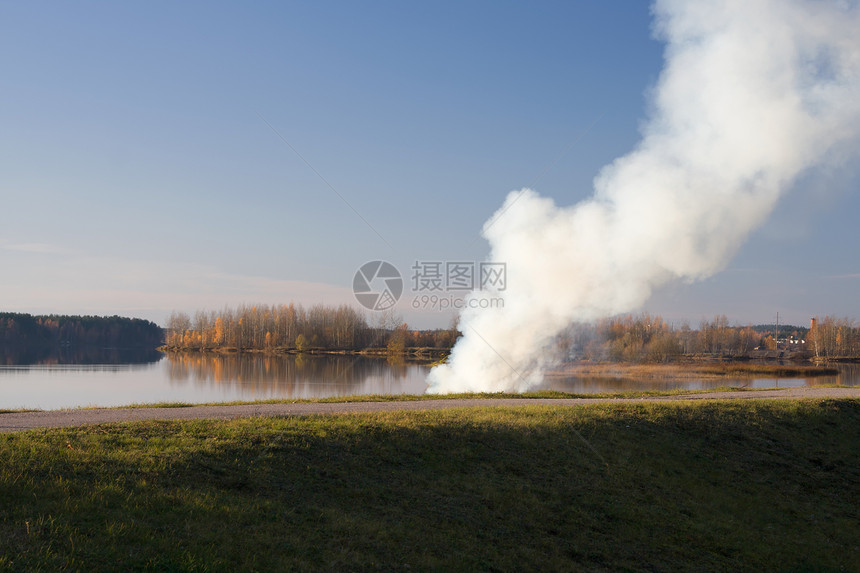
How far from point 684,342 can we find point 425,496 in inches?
5495

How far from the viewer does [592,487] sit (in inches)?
558

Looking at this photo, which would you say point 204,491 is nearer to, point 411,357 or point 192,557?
point 192,557

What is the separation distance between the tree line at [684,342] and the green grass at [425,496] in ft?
178

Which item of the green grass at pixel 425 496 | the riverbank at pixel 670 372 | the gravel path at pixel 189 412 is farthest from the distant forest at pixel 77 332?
the green grass at pixel 425 496

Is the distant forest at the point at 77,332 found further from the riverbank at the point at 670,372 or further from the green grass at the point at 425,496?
the green grass at the point at 425,496

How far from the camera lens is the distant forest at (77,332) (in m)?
135

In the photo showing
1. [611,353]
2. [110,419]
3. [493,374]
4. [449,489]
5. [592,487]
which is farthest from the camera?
[611,353]

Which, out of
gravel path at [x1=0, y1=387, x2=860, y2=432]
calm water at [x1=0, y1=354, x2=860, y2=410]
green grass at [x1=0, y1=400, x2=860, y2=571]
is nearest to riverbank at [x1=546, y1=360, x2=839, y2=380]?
calm water at [x1=0, y1=354, x2=860, y2=410]

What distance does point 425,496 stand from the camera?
1224cm

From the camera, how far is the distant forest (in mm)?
135125

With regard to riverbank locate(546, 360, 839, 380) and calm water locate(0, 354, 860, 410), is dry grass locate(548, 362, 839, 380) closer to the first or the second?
riverbank locate(546, 360, 839, 380)

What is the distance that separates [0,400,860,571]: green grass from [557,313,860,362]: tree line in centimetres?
5431

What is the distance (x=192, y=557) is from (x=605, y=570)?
6.74 metres

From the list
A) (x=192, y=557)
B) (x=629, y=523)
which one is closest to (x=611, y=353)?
(x=629, y=523)
